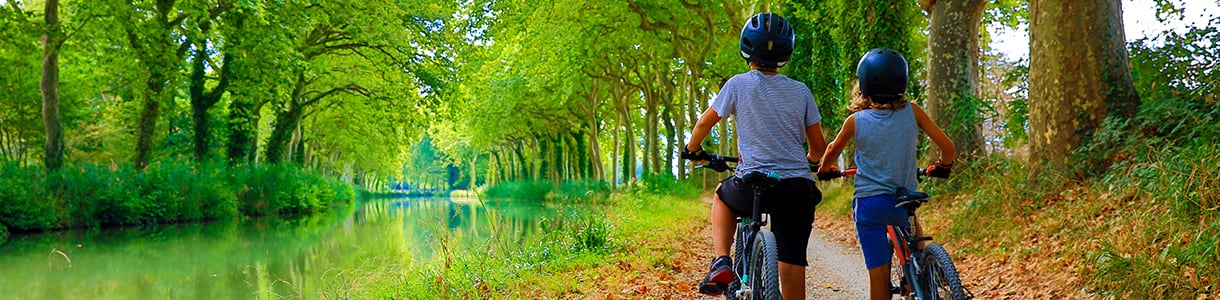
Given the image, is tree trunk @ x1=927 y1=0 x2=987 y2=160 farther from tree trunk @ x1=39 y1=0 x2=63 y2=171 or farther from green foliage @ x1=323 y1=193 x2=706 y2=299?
tree trunk @ x1=39 y1=0 x2=63 y2=171

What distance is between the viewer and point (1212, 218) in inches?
189

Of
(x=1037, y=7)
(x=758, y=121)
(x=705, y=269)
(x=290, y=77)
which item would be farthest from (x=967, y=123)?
(x=290, y=77)

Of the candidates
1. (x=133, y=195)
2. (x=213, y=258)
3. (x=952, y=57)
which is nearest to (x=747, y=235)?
(x=952, y=57)

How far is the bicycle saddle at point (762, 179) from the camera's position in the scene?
11.5 ft

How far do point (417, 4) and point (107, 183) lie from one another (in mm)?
9592

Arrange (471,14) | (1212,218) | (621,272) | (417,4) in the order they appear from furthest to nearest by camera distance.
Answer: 1. (417,4)
2. (471,14)
3. (621,272)
4. (1212,218)

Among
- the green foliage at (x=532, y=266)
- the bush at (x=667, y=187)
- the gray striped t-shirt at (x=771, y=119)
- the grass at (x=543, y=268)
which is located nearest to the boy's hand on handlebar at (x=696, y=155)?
the gray striped t-shirt at (x=771, y=119)

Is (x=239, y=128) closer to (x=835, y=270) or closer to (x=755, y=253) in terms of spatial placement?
(x=835, y=270)

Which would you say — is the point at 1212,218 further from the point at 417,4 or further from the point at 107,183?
the point at 417,4

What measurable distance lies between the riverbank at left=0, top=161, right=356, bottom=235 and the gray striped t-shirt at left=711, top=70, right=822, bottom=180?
16.9 metres

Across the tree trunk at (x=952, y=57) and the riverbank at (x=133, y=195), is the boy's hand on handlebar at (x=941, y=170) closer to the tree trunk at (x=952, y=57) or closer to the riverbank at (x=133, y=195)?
the tree trunk at (x=952, y=57)

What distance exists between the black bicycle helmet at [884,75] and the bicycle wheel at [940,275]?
73cm

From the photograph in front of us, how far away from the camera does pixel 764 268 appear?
11.7ft

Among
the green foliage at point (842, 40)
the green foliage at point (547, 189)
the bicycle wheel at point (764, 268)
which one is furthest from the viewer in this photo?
the green foliage at point (547, 189)
